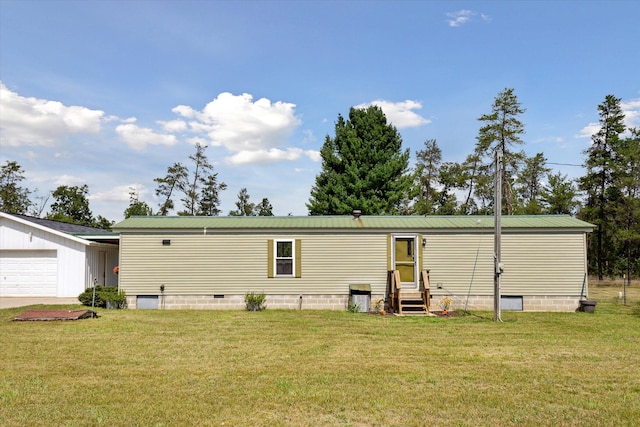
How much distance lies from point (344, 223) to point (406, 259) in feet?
8.11

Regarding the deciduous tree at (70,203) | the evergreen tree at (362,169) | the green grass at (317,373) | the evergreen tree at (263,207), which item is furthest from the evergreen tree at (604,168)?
the deciduous tree at (70,203)

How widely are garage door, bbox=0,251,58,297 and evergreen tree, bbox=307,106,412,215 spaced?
725 inches

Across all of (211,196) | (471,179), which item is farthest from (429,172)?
(211,196)

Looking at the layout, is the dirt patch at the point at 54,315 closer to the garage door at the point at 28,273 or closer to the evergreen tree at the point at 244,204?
the garage door at the point at 28,273

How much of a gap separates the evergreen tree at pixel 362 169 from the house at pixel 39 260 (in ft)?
58.1

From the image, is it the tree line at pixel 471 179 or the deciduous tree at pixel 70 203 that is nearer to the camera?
the tree line at pixel 471 179

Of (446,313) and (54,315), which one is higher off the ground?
(54,315)

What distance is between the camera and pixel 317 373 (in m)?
6.56

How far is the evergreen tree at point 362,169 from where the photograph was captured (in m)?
31.6

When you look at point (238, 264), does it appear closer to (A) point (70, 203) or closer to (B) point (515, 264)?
(B) point (515, 264)

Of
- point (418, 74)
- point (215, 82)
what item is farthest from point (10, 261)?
point (418, 74)

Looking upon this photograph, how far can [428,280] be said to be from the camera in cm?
1395

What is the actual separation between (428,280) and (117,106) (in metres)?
16.6

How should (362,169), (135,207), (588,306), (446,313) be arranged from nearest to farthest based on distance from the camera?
(446,313) < (588,306) < (362,169) < (135,207)
